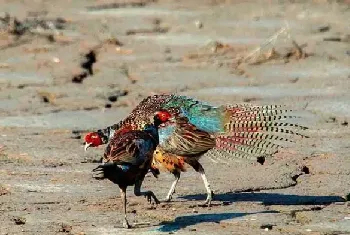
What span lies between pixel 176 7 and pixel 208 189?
10159 millimetres

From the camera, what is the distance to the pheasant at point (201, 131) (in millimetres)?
7414

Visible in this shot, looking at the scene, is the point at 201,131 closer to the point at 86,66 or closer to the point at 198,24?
the point at 86,66

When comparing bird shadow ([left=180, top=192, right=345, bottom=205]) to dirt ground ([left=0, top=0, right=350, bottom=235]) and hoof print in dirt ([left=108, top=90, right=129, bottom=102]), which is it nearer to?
dirt ground ([left=0, top=0, right=350, bottom=235])

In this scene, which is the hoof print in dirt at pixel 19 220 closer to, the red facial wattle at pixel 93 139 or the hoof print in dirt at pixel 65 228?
the hoof print in dirt at pixel 65 228

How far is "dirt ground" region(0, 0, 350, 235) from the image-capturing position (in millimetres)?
6992

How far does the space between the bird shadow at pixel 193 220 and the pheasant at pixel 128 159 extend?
215 mm

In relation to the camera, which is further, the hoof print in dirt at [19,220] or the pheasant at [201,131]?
the pheasant at [201,131]

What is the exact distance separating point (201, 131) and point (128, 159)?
956 millimetres

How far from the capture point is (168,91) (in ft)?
36.4

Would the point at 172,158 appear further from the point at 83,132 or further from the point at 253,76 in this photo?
the point at 253,76

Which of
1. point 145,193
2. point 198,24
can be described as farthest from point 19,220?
point 198,24

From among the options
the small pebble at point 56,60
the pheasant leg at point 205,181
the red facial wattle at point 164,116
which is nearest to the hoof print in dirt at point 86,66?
the small pebble at point 56,60

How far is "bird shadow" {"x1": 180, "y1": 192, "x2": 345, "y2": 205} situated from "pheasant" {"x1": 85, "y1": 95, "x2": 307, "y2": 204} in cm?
13

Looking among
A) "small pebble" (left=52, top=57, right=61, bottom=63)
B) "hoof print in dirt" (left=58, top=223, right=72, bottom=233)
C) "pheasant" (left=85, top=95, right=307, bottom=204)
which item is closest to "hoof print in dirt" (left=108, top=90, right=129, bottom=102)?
"small pebble" (left=52, top=57, right=61, bottom=63)
